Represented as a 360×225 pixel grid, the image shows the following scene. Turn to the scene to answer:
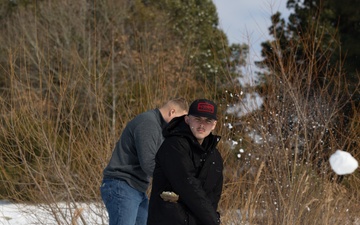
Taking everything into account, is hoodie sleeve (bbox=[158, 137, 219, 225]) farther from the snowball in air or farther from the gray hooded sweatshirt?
the gray hooded sweatshirt

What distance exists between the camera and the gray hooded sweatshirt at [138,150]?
4324mm

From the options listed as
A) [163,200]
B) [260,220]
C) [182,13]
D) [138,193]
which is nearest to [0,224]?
[260,220]

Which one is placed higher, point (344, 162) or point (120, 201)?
point (344, 162)

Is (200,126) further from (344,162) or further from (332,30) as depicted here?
(332,30)

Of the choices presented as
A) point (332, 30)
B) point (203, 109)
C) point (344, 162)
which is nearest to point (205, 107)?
point (203, 109)

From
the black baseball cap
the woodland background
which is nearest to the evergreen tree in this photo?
the woodland background

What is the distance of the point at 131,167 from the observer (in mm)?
4449

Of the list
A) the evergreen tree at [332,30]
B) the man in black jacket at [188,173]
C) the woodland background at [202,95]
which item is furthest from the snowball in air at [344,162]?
the evergreen tree at [332,30]

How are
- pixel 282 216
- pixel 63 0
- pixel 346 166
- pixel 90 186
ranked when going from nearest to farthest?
pixel 346 166
pixel 282 216
pixel 90 186
pixel 63 0

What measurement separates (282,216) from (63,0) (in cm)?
1820

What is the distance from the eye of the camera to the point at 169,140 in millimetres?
3559

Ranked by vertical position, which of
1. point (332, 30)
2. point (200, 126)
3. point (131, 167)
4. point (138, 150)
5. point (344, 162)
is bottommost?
point (131, 167)

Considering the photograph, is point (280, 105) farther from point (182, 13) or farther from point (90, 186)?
point (182, 13)

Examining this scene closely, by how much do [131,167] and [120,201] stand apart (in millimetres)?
221
